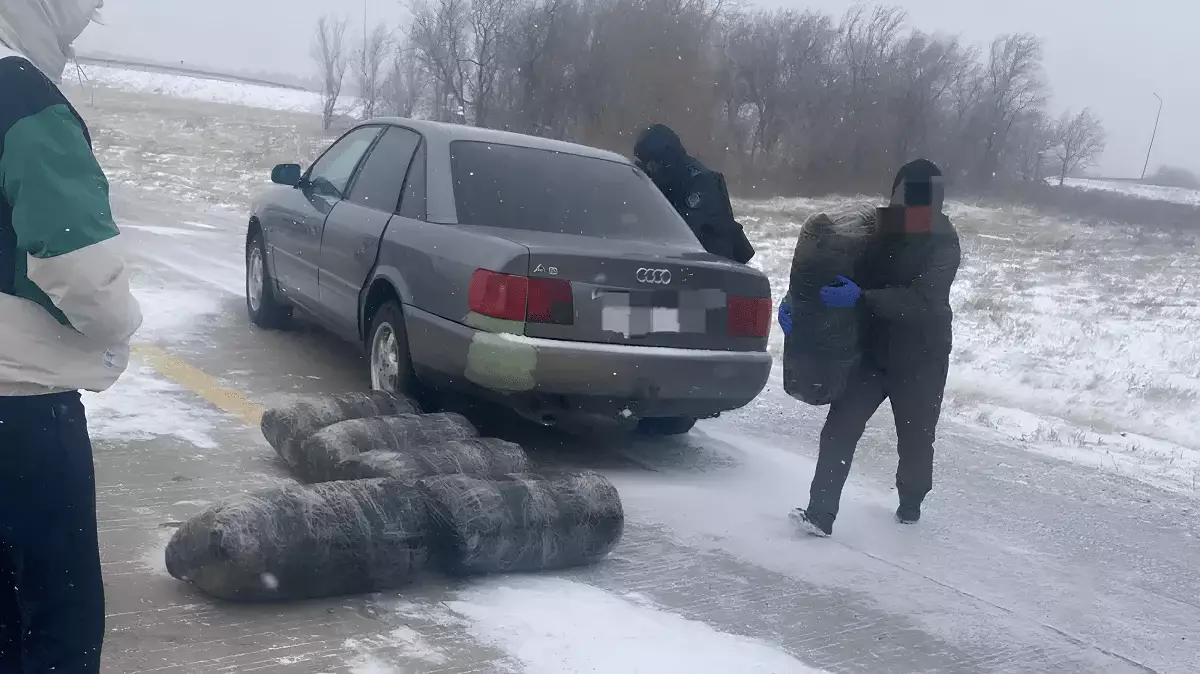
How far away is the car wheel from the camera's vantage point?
215 inches

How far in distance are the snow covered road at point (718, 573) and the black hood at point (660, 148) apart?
181 centimetres

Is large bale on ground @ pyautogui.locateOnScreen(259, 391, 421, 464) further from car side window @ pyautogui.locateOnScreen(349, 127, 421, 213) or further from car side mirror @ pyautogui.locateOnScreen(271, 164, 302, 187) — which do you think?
car side mirror @ pyautogui.locateOnScreen(271, 164, 302, 187)

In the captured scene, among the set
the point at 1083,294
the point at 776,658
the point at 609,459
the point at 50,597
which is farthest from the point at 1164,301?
the point at 50,597

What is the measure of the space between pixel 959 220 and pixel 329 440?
38451 mm

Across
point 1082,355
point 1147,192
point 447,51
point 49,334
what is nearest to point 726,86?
point 447,51

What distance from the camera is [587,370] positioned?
4.93 metres

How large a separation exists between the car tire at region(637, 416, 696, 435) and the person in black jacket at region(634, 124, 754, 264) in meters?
1.40

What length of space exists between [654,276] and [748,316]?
63 cm

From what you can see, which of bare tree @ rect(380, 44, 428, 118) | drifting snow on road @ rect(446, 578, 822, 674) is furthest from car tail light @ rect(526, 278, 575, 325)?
bare tree @ rect(380, 44, 428, 118)

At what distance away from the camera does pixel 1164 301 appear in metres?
18.5

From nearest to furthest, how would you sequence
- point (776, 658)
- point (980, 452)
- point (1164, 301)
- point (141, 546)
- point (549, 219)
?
point (776, 658)
point (141, 546)
point (549, 219)
point (980, 452)
point (1164, 301)

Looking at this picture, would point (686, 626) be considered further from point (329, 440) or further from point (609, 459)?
point (609, 459)

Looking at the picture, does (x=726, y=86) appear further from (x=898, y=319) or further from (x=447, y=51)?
(x=898, y=319)

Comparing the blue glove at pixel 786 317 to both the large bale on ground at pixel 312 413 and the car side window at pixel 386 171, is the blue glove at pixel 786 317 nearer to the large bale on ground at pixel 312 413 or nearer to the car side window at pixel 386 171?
the large bale on ground at pixel 312 413
